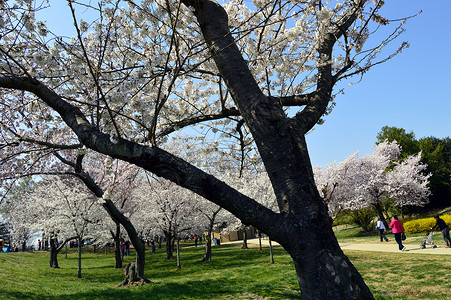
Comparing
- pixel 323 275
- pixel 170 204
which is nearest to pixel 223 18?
pixel 323 275

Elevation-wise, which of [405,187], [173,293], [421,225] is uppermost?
[405,187]

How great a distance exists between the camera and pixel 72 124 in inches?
123

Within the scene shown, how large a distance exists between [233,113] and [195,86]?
2.96 meters

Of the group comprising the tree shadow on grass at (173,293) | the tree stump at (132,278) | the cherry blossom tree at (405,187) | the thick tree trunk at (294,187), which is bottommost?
the tree shadow on grass at (173,293)

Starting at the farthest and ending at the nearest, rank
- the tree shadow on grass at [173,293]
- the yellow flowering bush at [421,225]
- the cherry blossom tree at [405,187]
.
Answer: the cherry blossom tree at [405,187]
the yellow flowering bush at [421,225]
the tree shadow on grass at [173,293]

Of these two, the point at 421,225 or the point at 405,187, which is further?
the point at 405,187

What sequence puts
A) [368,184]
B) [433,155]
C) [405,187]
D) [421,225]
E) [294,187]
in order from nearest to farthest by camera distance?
[294,187], [421,225], [368,184], [405,187], [433,155]

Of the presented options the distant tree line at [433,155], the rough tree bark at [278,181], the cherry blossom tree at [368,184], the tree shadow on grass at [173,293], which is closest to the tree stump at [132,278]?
the tree shadow on grass at [173,293]

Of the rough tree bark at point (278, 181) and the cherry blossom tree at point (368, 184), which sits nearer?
the rough tree bark at point (278, 181)

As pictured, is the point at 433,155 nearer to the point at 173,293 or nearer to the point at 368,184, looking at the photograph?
the point at 368,184

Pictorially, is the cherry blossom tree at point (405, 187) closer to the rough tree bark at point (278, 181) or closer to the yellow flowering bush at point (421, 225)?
the yellow flowering bush at point (421, 225)

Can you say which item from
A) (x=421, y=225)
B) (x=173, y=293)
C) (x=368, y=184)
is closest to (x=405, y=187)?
(x=368, y=184)

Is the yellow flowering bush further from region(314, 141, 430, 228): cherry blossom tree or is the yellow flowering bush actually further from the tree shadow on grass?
the tree shadow on grass

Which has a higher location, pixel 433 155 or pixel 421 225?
pixel 433 155
